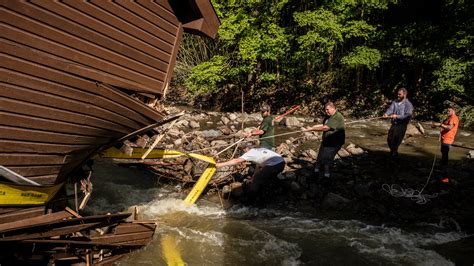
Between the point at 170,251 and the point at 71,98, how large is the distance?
11.0ft

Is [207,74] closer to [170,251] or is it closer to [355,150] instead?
[355,150]

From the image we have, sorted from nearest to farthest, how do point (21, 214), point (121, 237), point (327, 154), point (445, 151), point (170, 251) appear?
point (21, 214)
point (121, 237)
point (170, 251)
point (327, 154)
point (445, 151)

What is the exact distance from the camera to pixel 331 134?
8.95 meters

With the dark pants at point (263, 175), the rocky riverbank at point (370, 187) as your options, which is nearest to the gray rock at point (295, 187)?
the rocky riverbank at point (370, 187)

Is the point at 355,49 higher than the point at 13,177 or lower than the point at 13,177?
higher

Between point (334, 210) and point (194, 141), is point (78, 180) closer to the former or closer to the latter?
point (334, 210)

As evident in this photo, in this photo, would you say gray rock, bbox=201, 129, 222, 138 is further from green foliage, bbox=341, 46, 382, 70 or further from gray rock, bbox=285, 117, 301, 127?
green foliage, bbox=341, 46, 382, 70

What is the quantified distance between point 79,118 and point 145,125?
4.46 ft

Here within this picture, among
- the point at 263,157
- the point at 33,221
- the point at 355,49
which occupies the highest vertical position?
the point at 355,49

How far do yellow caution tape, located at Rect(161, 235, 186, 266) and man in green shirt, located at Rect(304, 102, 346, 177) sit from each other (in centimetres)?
399

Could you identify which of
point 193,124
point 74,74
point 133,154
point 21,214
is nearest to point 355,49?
point 193,124

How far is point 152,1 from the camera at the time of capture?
6164mm

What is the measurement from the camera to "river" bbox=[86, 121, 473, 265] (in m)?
6.71

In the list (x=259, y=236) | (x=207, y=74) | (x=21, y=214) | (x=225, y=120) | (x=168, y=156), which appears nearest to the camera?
(x=21, y=214)
